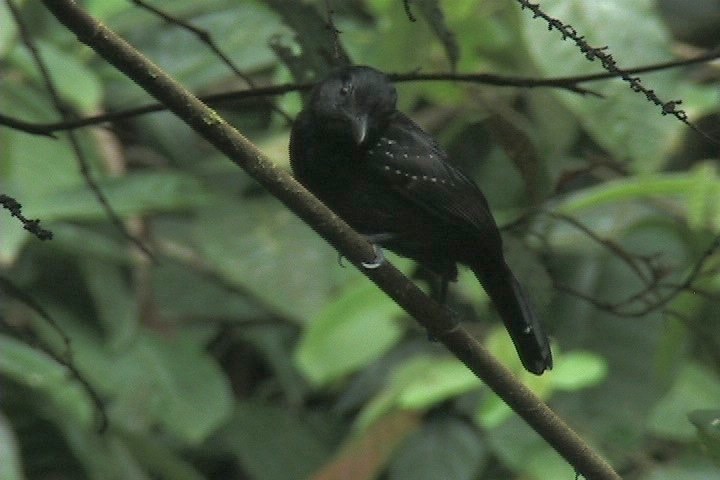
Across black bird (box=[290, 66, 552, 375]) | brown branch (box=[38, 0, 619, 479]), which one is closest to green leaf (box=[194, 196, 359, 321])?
black bird (box=[290, 66, 552, 375])

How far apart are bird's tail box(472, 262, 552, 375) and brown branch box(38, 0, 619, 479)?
34 cm

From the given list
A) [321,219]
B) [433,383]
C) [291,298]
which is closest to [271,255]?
[291,298]

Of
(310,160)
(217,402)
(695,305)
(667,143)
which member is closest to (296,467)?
(217,402)

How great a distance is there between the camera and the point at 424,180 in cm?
190

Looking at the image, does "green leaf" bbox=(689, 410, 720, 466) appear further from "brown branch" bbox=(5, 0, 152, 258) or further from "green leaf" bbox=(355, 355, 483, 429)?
"green leaf" bbox=(355, 355, 483, 429)

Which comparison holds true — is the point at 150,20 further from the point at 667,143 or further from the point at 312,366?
the point at 667,143

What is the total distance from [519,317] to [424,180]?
24cm

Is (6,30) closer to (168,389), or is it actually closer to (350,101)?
(168,389)

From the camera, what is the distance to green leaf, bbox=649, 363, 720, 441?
114 inches

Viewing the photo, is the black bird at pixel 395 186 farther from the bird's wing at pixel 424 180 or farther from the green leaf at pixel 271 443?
the green leaf at pixel 271 443

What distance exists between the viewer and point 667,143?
7.67 ft

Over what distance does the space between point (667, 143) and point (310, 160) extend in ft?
2.62

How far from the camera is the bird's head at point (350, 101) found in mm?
1795

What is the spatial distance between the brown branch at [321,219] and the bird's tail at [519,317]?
34 centimetres
